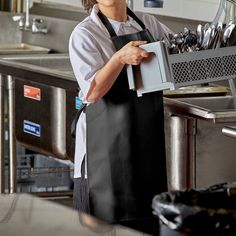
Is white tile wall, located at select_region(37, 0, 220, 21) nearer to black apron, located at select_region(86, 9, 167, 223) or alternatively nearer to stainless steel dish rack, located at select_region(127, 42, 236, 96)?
black apron, located at select_region(86, 9, 167, 223)

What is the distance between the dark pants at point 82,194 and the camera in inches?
115

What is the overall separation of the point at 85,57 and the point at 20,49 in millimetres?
2628

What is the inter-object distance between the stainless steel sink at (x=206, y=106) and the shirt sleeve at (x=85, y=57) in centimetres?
39

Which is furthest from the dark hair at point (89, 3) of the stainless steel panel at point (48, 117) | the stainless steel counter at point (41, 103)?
the stainless steel panel at point (48, 117)

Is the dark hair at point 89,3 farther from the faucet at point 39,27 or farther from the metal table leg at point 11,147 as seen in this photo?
the faucet at point 39,27

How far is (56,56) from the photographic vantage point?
4598mm

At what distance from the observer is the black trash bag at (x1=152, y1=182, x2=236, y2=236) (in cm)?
130

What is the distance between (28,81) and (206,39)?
160cm

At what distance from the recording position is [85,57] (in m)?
2.66

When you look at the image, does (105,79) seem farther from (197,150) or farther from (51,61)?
(51,61)

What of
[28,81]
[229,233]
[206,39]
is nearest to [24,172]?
[28,81]

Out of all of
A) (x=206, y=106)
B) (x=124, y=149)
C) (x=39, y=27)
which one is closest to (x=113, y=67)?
(x=124, y=149)

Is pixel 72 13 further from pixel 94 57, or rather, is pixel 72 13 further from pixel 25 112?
pixel 94 57

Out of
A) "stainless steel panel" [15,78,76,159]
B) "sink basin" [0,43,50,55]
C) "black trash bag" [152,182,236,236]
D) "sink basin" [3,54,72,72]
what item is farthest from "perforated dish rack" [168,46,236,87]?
"sink basin" [0,43,50,55]
